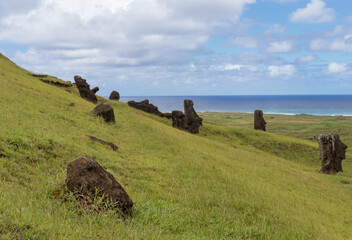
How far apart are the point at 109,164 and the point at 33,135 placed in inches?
139

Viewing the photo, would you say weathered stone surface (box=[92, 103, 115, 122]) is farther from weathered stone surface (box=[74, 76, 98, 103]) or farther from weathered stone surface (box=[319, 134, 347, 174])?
weathered stone surface (box=[319, 134, 347, 174])

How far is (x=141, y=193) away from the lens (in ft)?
31.8

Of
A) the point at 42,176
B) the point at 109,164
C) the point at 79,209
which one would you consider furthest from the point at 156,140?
the point at 79,209

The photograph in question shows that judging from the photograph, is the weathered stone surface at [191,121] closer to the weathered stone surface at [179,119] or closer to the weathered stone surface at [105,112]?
the weathered stone surface at [179,119]

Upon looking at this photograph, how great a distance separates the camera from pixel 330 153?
98.2 feet

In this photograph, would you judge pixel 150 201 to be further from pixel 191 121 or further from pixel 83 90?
pixel 83 90

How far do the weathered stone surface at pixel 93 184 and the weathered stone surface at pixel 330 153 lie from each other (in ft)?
94.1

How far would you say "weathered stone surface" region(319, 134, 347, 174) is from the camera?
29688mm

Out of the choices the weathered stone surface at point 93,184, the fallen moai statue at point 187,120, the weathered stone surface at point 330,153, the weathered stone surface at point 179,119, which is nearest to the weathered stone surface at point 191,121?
the fallen moai statue at point 187,120

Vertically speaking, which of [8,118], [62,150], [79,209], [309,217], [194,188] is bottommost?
[309,217]

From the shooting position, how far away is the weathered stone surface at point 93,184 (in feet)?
23.6

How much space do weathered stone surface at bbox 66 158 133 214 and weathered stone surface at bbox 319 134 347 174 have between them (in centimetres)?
2869

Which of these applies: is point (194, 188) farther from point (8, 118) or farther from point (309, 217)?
point (8, 118)

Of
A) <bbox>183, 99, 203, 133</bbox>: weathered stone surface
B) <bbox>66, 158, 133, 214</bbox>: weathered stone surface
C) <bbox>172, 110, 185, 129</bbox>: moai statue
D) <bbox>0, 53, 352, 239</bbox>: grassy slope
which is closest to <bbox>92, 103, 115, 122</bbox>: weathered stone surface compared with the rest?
<bbox>0, 53, 352, 239</bbox>: grassy slope
